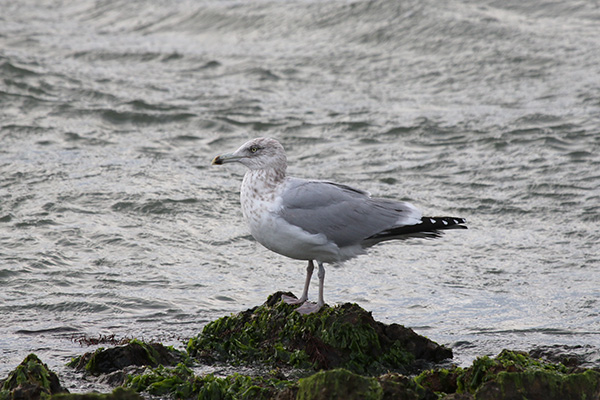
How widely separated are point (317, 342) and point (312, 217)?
907 millimetres

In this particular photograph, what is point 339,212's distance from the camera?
6441mm

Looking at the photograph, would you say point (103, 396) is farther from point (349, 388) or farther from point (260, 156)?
point (260, 156)

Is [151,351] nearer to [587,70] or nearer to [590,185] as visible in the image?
[590,185]

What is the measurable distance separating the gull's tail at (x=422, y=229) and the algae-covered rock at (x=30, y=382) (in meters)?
2.55

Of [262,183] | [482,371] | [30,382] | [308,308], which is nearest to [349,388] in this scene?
[482,371]

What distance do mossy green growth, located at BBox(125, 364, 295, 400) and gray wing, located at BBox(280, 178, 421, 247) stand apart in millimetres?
1266

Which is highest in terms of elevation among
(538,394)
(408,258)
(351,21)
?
(351,21)

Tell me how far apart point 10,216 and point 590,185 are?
7174 millimetres

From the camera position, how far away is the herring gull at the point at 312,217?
6.12 meters

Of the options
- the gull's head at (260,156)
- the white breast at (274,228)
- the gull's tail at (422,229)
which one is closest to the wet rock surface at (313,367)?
the white breast at (274,228)

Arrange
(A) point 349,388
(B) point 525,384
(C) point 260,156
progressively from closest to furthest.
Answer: (A) point 349,388
(B) point 525,384
(C) point 260,156

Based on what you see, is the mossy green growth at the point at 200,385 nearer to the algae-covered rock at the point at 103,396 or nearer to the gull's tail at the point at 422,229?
the algae-covered rock at the point at 103,396

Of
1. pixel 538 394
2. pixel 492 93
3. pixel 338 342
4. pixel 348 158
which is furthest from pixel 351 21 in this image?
pixel 538 394

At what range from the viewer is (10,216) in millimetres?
10031
